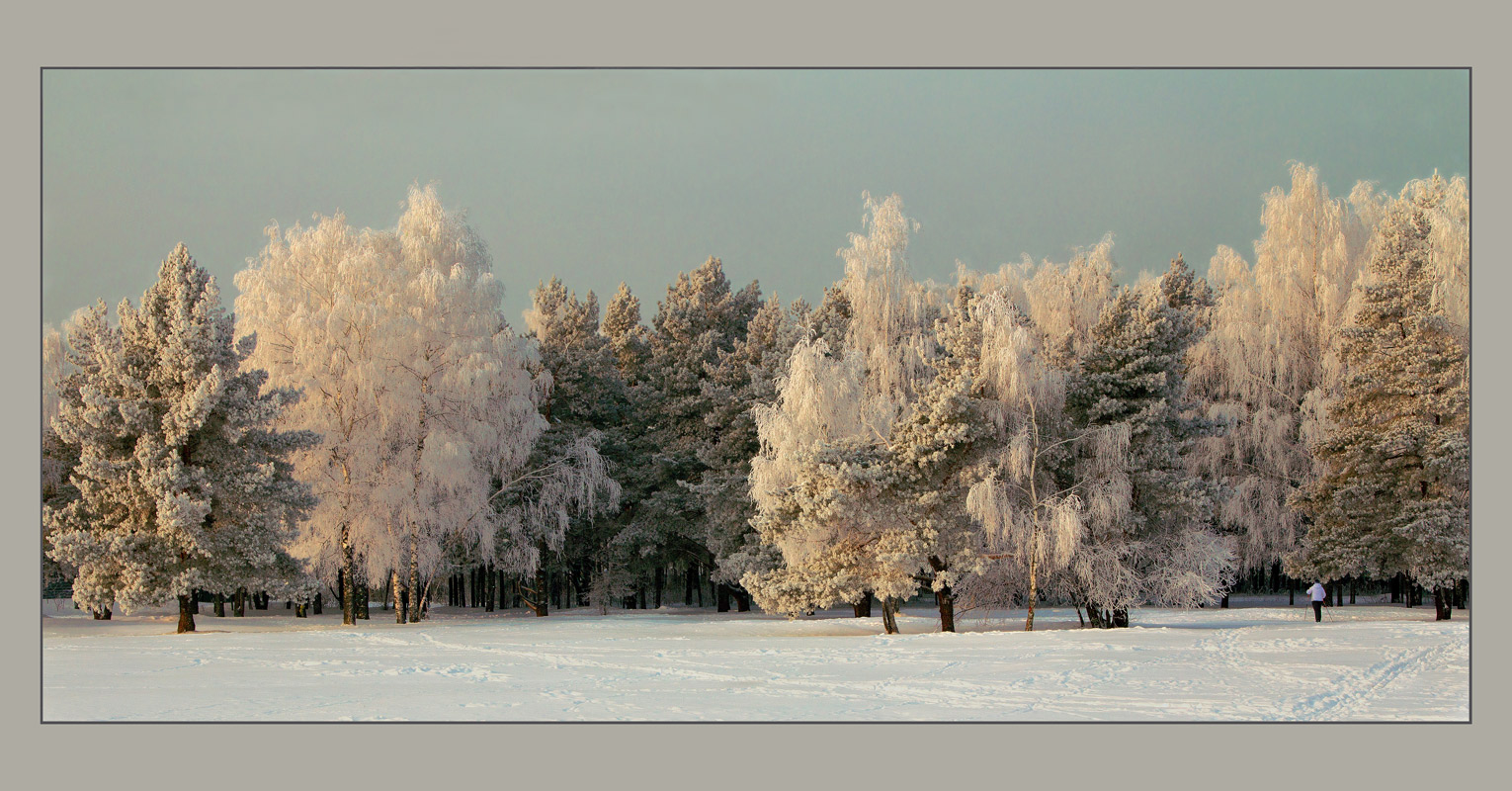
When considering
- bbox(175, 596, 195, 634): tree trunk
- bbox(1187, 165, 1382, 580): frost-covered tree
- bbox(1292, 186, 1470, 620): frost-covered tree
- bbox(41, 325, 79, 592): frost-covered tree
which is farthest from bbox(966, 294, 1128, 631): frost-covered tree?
bbox(41, 325, 79, 592): frost-covered tree

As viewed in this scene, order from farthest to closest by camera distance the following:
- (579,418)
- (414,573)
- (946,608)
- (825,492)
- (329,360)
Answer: (579,418)
(414,573)
(329,360)
(946,608)
(825,492)

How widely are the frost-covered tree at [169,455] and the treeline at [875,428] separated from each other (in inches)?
2.7

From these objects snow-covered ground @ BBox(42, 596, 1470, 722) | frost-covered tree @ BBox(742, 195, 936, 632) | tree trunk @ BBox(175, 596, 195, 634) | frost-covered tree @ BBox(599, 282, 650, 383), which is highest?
frost-covered tree @ BBox(599, 282, 650, 383)

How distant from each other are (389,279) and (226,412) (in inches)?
216

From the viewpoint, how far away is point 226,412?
22.2 m

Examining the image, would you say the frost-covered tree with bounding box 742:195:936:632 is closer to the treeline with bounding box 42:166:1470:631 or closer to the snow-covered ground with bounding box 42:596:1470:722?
the treeline with bounding box 42:166:1470:631

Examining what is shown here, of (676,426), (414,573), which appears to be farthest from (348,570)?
(676,426)

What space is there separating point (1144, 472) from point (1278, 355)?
10.5 meters

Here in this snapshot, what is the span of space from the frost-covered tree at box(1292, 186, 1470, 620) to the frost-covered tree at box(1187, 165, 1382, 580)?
133 inches

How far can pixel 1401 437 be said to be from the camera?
24.5m

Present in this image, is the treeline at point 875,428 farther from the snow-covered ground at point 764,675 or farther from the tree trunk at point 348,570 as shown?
the snow-covered ground at point 764,675

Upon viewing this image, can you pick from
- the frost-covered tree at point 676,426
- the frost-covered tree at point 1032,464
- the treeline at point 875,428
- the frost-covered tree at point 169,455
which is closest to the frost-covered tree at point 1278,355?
the treeline at point 875,428

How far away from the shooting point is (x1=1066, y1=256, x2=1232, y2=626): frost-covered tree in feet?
74.1

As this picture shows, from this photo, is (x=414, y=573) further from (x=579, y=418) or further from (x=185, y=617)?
(x=579, y=418)
